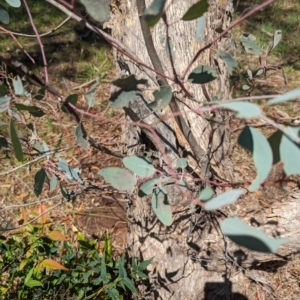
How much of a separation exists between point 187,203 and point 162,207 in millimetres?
603

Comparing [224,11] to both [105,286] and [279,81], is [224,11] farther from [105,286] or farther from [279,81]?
[279,81]

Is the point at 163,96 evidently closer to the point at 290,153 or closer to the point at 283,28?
the point at 290,153

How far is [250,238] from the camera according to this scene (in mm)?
616

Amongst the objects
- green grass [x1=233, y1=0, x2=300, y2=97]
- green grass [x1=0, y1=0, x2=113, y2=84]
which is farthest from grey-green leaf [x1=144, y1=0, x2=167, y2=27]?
green grass [x1=0, y1=0, x2=113, y2=84]

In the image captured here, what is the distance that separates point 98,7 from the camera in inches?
31.2

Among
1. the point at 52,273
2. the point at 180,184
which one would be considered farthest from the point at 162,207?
the point at 52,273

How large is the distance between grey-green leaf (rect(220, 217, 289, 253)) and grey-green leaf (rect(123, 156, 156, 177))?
0.25m

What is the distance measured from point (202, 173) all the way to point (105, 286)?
0.55 meters

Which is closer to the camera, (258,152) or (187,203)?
(258,152)

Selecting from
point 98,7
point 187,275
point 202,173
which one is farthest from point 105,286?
point 98,7

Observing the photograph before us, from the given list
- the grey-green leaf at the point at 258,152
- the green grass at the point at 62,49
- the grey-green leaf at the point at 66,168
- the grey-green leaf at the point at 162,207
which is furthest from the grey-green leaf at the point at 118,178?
the green grass at the point at 62,49

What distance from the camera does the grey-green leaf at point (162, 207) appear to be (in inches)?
37.5

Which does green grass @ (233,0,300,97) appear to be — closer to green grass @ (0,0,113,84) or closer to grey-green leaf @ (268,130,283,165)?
green grass @ (0,0,113,84)

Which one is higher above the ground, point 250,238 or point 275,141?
point 275,141
